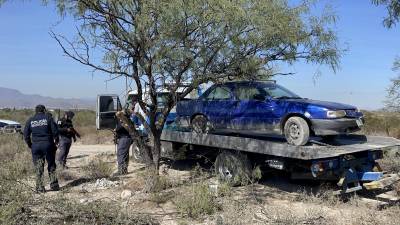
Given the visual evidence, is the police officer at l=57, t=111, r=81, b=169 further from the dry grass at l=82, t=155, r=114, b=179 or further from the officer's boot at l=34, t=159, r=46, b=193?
the officer's boot at l=34, t=159, r=46, b=193

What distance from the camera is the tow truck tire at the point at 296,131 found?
9.69 metres

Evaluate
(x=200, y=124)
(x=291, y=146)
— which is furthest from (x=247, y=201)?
(x=200, y=124)

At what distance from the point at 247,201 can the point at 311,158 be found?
1.43m

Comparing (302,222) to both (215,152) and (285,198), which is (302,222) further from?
(215,152)

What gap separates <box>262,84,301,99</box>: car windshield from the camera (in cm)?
1100

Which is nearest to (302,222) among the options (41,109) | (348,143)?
(348,143)

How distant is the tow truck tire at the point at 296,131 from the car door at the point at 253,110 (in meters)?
0.49

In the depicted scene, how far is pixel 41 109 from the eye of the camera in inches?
438

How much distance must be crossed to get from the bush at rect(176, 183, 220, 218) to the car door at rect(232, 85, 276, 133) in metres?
2.61

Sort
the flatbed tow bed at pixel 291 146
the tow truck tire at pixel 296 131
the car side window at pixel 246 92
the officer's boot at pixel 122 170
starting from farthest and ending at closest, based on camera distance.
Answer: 1. the officer's boot at pixel 122 170
2. the car side window at pixel 246 92
3. the tow truck tire at pixel 296 131
4. the flatbed tow bed at pixel 291 146

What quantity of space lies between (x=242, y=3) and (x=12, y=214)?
5122 mm

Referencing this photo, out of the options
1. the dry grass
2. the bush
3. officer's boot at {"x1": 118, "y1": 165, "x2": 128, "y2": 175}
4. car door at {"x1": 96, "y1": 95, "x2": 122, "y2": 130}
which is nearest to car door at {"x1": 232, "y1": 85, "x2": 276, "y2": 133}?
the bush

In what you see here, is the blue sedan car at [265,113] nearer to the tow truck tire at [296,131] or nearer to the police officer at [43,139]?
the tow truck tire at [296,131]

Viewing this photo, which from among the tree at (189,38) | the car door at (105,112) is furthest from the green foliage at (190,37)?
the car door at (105,112)
